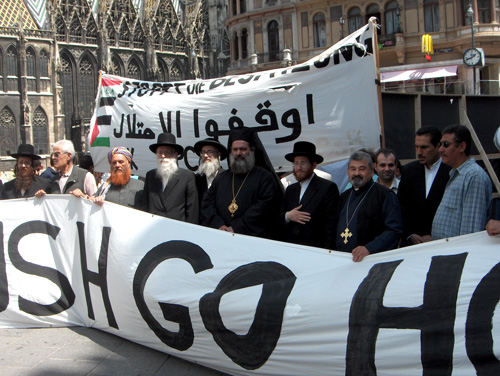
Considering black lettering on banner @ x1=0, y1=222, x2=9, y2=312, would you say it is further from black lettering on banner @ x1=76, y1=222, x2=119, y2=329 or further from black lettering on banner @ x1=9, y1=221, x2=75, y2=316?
black lettering on banner @ x1=76, y1=222, x2=119, y2=329

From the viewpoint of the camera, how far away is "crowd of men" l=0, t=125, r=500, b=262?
404 cm

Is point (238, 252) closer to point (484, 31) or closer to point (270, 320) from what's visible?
point (270, 320)

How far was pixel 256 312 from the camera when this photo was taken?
3816 millimetres

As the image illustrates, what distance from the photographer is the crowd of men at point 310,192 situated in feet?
13.2

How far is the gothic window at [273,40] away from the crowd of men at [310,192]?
85.9 feet

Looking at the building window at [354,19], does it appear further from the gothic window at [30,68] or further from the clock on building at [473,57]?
the gothic window at [30,68]

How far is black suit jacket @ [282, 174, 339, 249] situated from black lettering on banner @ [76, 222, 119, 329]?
5.37 ft

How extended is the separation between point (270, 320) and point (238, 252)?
2.23 feet

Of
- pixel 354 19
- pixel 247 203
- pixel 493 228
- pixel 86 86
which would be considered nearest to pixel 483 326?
pixel 493 228

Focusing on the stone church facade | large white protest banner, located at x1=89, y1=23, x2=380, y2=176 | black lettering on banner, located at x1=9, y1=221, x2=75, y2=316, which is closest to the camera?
black lettering on banner, located at x1=9, y1=221, x2=75, y2=316

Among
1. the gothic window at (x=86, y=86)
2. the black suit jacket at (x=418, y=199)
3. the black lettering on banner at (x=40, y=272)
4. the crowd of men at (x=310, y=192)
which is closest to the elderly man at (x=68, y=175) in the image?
the crowd of men at (x=310, y=192)

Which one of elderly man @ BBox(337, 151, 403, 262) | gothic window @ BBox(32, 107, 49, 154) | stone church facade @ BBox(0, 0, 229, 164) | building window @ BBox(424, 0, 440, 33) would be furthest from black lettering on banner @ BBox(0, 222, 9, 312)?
gothic window @ BBox(32, 107, 49, 154)

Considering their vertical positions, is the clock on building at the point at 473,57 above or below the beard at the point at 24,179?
above

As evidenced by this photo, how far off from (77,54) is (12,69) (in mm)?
6619
